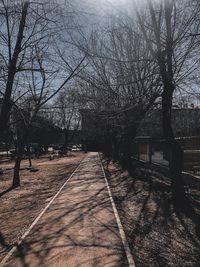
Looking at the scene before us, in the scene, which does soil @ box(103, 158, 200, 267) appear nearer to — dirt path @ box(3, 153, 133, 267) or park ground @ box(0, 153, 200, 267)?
park ground @ box(0, 153, 200, 267)

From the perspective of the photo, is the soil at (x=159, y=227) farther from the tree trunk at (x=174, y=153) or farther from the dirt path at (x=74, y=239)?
the tree trunk at (x=174, y=153)

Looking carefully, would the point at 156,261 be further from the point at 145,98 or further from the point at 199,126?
the point at 199,126

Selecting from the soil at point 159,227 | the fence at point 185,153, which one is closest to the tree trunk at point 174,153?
the soil at point 159,227

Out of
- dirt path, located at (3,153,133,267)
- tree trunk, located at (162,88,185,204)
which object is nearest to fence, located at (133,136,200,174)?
tree trunk, located at (162,88,185,204)

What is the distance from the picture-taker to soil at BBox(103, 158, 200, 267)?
320 inches

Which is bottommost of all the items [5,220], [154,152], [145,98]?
[5,220]

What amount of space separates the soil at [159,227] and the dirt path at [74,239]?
1.32ft

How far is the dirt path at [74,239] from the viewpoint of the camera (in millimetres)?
7889

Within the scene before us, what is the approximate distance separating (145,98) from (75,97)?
8.13 metres

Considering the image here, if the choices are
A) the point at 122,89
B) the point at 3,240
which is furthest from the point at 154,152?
the point at 3,240

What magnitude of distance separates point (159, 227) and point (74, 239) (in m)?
2.48

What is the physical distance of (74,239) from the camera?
30.9 ft

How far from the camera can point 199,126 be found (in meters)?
52.2

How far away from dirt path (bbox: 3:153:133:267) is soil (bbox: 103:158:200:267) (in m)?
0.40
